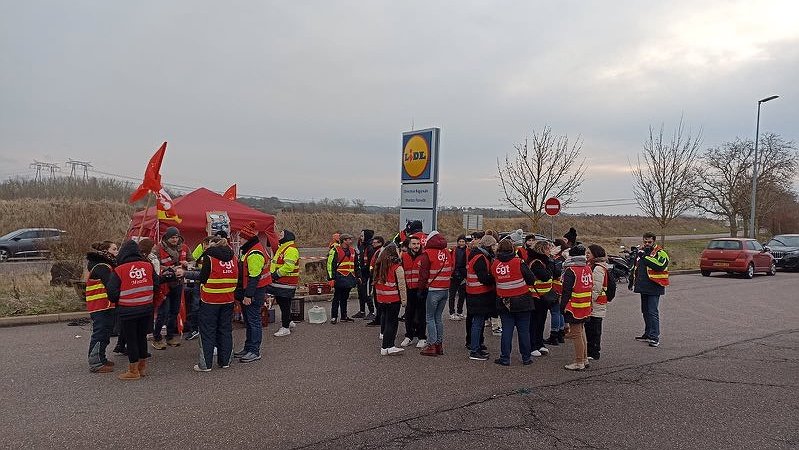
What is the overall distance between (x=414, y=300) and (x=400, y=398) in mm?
2784

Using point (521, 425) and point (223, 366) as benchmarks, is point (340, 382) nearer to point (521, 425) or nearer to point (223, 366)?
point (223, 366)

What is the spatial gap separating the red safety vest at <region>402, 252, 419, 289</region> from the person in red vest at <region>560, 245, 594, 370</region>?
2.15 meters

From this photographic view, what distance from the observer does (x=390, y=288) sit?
7957 millimetres

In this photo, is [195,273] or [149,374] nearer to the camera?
[149,374]

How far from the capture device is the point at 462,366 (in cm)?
746

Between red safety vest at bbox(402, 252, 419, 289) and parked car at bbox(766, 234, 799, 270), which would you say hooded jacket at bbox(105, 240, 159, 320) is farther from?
parked car at bbox(766, 234, 799, 270)

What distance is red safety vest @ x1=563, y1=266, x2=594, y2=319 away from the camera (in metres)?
7.21

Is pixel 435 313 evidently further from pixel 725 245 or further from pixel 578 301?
pixel 725 245

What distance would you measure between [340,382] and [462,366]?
176 cm

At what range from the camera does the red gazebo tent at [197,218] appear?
1157cm

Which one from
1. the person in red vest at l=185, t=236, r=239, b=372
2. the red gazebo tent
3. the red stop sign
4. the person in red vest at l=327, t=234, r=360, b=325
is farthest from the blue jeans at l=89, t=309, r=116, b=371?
the red stop sign

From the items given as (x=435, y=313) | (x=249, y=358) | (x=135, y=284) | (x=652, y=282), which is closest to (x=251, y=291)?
(x=249, y=358)

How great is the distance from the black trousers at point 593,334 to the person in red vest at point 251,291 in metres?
4.58

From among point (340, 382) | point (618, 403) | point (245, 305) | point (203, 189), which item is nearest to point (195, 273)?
point (245, 305)
